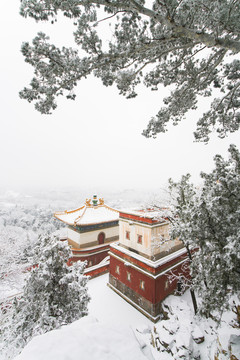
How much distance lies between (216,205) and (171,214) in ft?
20.2

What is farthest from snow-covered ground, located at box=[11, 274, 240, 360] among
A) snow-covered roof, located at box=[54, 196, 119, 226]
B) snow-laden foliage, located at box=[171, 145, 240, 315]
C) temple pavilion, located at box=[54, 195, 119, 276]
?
snow-covered roof, located at box=[54, 196, 119, 226]

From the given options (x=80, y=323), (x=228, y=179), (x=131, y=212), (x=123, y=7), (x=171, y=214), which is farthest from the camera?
(x=131, y=212)

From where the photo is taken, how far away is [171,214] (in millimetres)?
8828

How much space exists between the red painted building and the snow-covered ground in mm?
610

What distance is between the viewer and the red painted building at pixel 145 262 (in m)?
9.27

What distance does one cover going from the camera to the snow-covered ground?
249 centimetres

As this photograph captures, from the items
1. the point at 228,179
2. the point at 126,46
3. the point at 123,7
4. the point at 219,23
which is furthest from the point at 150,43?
the point at 228,179

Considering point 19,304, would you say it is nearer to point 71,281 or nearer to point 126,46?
point 71,281

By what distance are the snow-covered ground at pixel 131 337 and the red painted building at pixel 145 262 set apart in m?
0.61

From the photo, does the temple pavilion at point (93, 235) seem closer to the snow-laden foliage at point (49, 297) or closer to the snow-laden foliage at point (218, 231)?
the snow-laden foliage at point (49, 297)

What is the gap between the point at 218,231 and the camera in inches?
114

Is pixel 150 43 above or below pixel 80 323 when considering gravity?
above

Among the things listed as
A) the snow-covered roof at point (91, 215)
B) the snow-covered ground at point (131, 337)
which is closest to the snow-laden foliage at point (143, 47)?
the snow-covered ground at point (131, 337)

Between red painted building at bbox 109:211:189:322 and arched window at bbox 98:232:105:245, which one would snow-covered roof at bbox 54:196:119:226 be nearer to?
arched window at bbox 98:232:105:245
